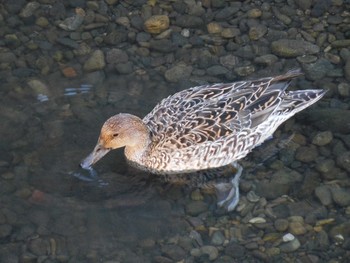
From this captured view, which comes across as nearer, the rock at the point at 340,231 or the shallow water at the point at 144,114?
the shallow water at the point at 144,114

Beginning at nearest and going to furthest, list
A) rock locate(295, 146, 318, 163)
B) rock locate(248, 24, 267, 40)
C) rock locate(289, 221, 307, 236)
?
1. rock locate(289, 221, 307, 236)
2. rock locate(295, 146, 318, 163)
3. rock locate(248, 24, 267, 40)

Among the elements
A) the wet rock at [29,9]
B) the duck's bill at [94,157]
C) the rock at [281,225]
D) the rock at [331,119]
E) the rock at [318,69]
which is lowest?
the rock at [281,225]

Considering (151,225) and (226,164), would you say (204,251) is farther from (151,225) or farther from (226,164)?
(226,164)

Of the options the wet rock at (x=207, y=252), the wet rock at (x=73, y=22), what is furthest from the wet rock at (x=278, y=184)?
the wet rock at (x=73, y=22)

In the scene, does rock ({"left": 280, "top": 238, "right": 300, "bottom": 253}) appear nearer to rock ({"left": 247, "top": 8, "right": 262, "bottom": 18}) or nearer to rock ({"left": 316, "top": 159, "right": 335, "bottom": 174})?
rock ({"left": 316, "top": 159, "right": 335, "bottom": 174})

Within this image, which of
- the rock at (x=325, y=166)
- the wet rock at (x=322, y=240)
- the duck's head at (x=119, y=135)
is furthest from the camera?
the rock at (x=325, y=166)

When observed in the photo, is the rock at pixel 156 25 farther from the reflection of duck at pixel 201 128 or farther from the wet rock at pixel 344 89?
the wet rock at pixel 344 89

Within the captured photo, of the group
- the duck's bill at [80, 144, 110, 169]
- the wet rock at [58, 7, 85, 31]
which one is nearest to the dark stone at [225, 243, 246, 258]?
the duck's bill at [80, 144, 110, 169]
